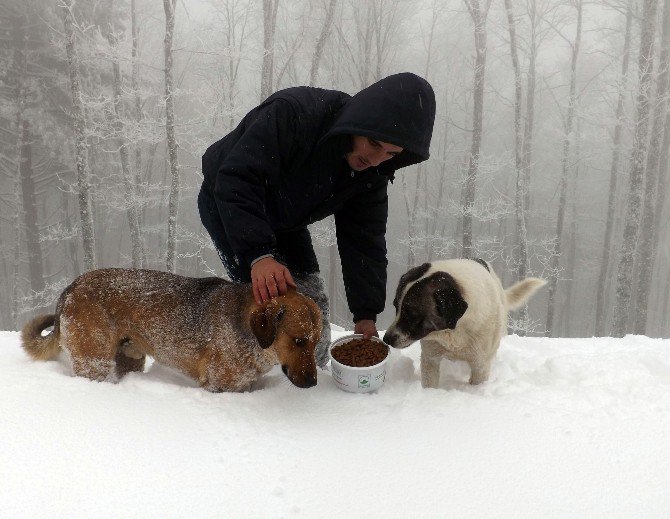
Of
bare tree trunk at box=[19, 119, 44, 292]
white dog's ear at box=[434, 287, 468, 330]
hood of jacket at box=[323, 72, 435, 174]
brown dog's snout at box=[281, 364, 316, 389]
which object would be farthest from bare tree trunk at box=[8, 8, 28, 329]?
white dog's ear at box=[434, 287, 468, 330]

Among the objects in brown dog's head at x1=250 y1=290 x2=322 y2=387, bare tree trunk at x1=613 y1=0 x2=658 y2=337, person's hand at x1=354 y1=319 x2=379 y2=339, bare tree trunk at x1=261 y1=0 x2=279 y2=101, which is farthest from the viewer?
bare tree trunk at x1=261 y1=0 x2=279 y2=101

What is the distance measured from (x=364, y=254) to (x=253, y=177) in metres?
1.15

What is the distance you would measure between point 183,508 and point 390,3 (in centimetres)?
1934

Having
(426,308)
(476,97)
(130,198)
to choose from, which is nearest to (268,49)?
(130,198)

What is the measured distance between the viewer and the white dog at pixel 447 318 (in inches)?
103

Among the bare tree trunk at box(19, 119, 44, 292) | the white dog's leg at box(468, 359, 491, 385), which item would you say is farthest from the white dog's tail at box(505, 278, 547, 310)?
the bare tree trunk at box(19, 119, 44, 292)

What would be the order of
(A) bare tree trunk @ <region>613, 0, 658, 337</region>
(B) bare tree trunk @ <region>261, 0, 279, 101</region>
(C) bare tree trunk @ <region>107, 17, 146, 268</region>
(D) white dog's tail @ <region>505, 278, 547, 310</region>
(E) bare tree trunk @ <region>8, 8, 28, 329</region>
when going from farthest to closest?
(E) bare tree trunk @ <region>8, 8, 28, 329</region>, (C) bare tree trunk @ <region>107, 17, 146, 268</region>, (B) bare tree trunk @ <region>261, 0, 279, 101</region>, (A) bare tree trunk @ <region>613, 0, 658, 337</region>, (D) white dog's tail @ <region>505, 278, 547, 310</region>

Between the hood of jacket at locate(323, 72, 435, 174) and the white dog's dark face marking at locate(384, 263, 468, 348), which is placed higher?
the hood of jacket at locate(323, 72, 435, 174)

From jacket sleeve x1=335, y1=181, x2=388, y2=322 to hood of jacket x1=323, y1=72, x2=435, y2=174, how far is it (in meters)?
0.77

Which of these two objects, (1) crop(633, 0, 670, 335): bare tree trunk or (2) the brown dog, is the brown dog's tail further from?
(1) crop(633, 0, 670, 335): bare tree trunk

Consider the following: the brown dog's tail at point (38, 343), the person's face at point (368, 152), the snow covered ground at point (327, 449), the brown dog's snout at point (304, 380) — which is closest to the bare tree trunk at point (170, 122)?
the brown dog's tail at point (38, 343)

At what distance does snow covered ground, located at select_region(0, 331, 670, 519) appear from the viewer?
1.50 metres

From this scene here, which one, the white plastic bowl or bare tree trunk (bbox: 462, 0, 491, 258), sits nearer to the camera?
the white plastic bowl

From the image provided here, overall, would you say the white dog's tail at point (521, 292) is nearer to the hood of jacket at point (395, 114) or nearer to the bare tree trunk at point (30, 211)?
the hood of jacket at point (395, 114)
